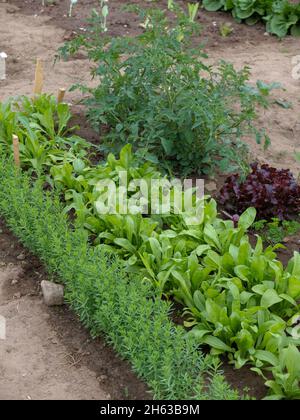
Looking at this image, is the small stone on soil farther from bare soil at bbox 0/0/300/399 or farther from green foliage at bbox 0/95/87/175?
green foliage at bbox 0/95/87/175

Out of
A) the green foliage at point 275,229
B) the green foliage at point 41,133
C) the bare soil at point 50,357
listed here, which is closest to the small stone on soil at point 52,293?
the bare soil at point 50,357

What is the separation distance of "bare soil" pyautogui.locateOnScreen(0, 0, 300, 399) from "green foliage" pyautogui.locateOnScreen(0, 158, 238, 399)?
13 cm

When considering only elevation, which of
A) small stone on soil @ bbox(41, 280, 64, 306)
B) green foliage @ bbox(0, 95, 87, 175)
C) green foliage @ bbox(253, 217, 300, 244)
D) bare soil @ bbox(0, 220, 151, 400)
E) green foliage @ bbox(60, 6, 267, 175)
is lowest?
bare soil @ bbox(0, 220, 151, 400)

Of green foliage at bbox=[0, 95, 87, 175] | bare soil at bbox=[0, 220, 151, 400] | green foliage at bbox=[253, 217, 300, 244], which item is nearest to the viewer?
bare soil at bbox=[0, 220, 151, 400]

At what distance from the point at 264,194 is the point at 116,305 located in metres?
1.52

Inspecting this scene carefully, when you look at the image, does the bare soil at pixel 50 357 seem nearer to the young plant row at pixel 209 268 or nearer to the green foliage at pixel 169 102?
the young plant row at pixel 209 268

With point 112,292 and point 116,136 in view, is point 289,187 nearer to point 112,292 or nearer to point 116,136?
point 116,136

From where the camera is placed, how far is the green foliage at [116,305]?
3.31 meters

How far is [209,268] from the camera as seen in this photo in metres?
3.91

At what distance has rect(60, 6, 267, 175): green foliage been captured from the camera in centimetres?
474

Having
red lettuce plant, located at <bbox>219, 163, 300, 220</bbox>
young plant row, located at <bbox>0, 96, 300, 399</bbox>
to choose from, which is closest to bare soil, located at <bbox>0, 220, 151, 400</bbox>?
young plant row, located at <bbox>0, 96, 300, 399</bbox>

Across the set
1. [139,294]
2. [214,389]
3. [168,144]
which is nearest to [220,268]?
[139,294]

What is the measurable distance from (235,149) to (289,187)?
66 centimetres

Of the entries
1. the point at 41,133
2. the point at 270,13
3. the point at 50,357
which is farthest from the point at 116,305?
the point at 270,13
